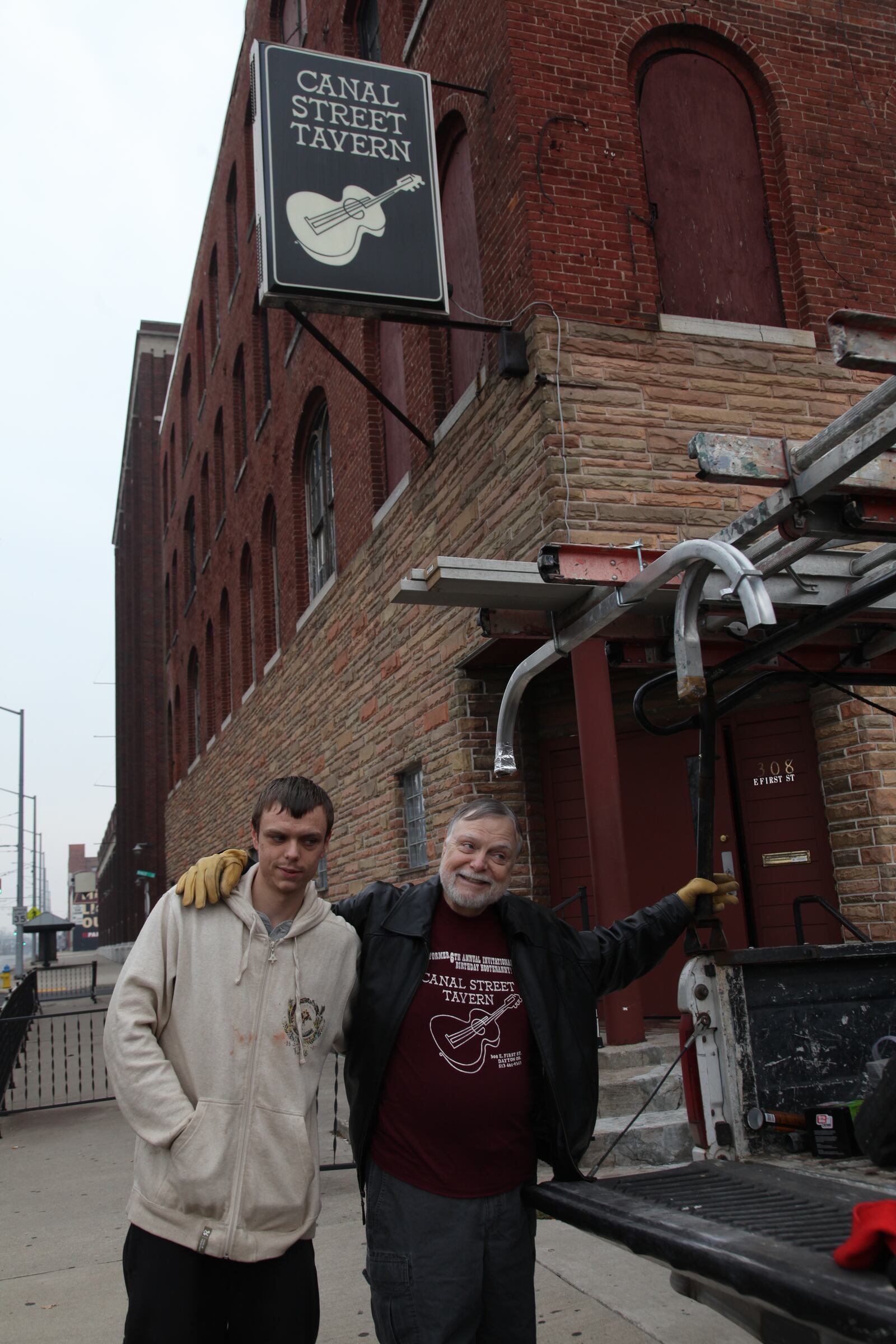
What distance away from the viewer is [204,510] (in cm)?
2505

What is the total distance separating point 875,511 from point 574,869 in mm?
6636

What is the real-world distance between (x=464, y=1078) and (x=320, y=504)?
41.7ft

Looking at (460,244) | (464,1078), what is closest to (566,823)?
(460,244)

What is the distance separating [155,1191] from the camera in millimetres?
2572

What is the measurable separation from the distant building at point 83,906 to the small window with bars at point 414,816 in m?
78.3

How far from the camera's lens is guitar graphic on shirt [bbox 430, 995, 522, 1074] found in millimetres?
2838

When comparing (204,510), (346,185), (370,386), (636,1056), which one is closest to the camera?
(636,1056)

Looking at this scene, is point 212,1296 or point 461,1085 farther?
point 461,1085

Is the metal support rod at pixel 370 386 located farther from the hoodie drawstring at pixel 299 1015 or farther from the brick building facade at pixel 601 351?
the hoodie drawstring at pixel 299 1015

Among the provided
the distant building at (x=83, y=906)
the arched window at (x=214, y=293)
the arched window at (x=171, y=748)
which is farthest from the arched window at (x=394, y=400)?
the distant building at (x=83, y=906)

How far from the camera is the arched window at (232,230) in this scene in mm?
21016

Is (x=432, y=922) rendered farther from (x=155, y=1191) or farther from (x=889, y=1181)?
(x=889, y=1181)

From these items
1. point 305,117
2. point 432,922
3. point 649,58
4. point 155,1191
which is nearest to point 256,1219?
point 155,1191

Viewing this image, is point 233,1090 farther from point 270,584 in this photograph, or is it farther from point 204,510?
point 204,510
